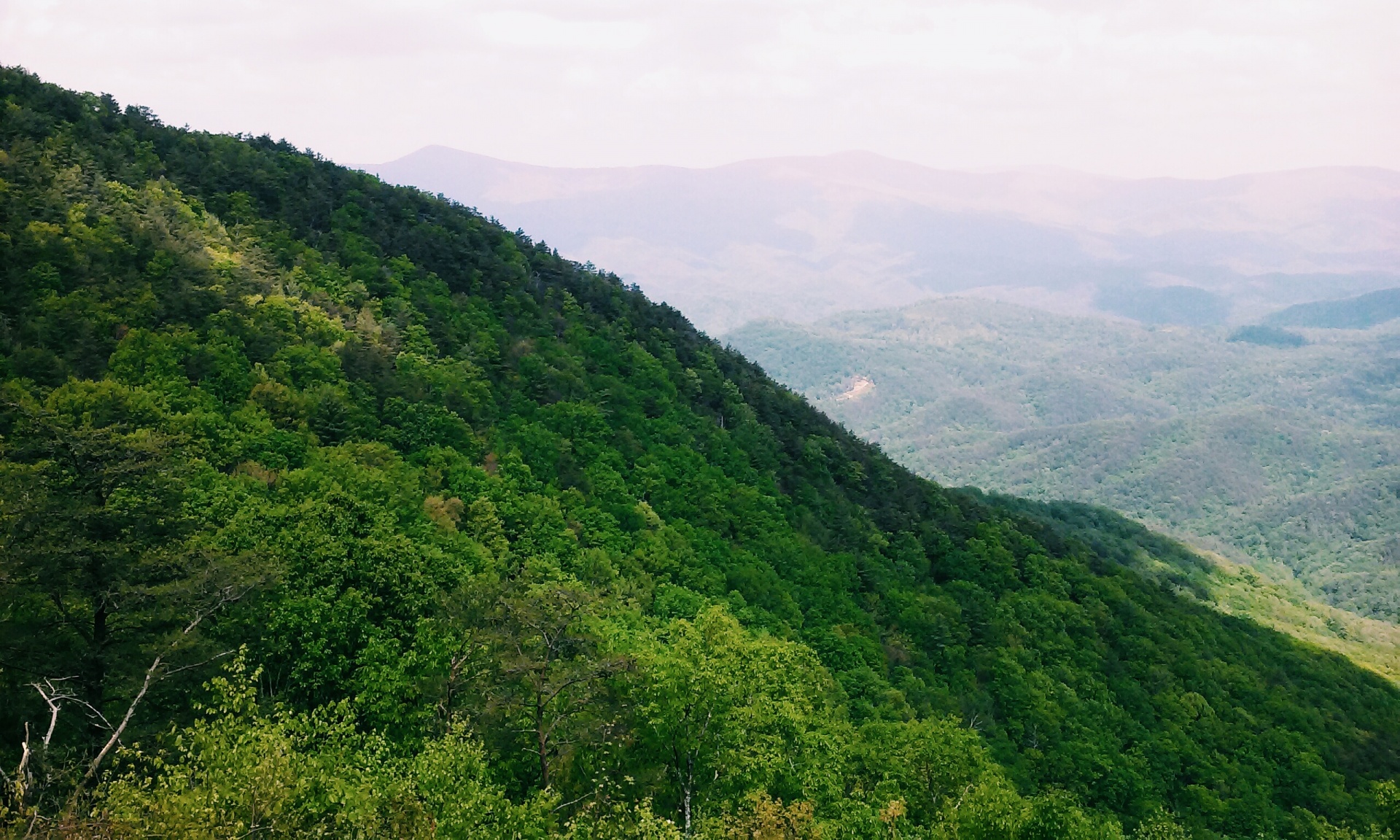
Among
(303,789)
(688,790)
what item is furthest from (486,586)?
(303,789)

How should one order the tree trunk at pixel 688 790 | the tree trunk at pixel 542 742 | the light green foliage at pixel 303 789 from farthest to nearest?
the tree trunk at pixel 688 790 → the tree trunk at pixel 542 742 → the light green foliage at pixel 303 789

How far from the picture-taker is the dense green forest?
22.0 m

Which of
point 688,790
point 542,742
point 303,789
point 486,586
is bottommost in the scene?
point 688,790

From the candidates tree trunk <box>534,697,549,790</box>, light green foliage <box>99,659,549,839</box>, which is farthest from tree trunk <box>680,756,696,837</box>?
light green foliage <box>99,659,549,839</box>

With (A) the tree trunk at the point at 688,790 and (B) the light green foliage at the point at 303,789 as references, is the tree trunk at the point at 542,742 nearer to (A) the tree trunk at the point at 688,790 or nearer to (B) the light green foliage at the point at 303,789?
(B) the light green foliage at the point at 303,789

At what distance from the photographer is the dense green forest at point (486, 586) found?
21953 mm

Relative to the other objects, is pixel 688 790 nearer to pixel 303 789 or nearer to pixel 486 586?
pixel 486 586

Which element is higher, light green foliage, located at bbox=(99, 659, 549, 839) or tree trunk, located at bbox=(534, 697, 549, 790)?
light green foliage, located at bbox=(99, 659, 549, 839)

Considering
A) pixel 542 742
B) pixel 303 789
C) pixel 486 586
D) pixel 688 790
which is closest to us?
pixel 303 789

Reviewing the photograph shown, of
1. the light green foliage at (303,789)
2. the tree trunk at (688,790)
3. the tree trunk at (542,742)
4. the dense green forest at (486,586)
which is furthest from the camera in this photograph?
the tree trunk at (688,790)

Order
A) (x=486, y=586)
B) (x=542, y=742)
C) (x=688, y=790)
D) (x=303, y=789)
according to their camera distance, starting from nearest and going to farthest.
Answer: (x=303, y=789) < (x=542, y=742) < (x=688, y=790) < (x=486, y=586)

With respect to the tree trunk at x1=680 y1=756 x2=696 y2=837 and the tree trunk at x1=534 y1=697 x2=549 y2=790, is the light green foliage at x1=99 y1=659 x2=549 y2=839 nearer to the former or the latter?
the tree trunk at x1=534 y1=697 x2=549 y2=790

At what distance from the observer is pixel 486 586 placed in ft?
99.9

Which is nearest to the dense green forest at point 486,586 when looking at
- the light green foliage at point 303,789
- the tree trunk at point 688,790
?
the light green foliage at point 303,789
